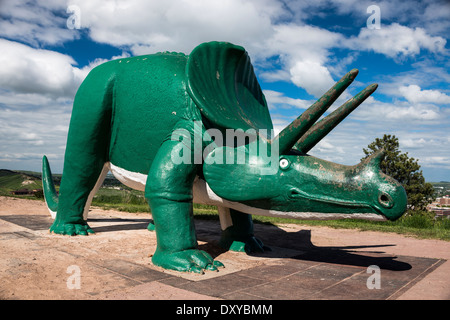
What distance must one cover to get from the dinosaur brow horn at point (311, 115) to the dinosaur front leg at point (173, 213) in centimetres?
112

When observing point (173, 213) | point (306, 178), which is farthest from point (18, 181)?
point (306, 178)

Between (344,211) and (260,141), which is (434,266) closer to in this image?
(344,211)

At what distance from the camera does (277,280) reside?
12.5 feet

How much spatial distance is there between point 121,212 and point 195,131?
6.89 meters

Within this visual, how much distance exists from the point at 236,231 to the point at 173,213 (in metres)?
1.57

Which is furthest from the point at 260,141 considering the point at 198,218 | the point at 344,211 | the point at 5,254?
the point at 198,218

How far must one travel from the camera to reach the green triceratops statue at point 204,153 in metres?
3.62

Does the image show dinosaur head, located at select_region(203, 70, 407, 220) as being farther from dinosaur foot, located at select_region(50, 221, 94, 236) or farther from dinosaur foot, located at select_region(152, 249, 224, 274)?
dinosaur foot, located at select_region(50, 221, 94, 236)

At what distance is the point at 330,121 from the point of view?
3.84 metres

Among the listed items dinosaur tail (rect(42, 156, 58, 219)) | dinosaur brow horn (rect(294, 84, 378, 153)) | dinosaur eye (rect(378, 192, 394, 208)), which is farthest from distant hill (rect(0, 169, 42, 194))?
dinosaur eye (rect(378, 192, 394, 208))

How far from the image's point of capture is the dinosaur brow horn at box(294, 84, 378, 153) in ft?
11.9

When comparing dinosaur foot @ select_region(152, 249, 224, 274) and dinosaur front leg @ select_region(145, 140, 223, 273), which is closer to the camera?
dinosaur foot @ select_region(152, 249, 224, 274)

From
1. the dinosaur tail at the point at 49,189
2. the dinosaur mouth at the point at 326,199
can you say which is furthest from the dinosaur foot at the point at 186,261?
the dinosaur tail at the point at 49,189

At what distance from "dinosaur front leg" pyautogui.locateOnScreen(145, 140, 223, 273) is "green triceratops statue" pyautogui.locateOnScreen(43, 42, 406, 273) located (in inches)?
0.5
